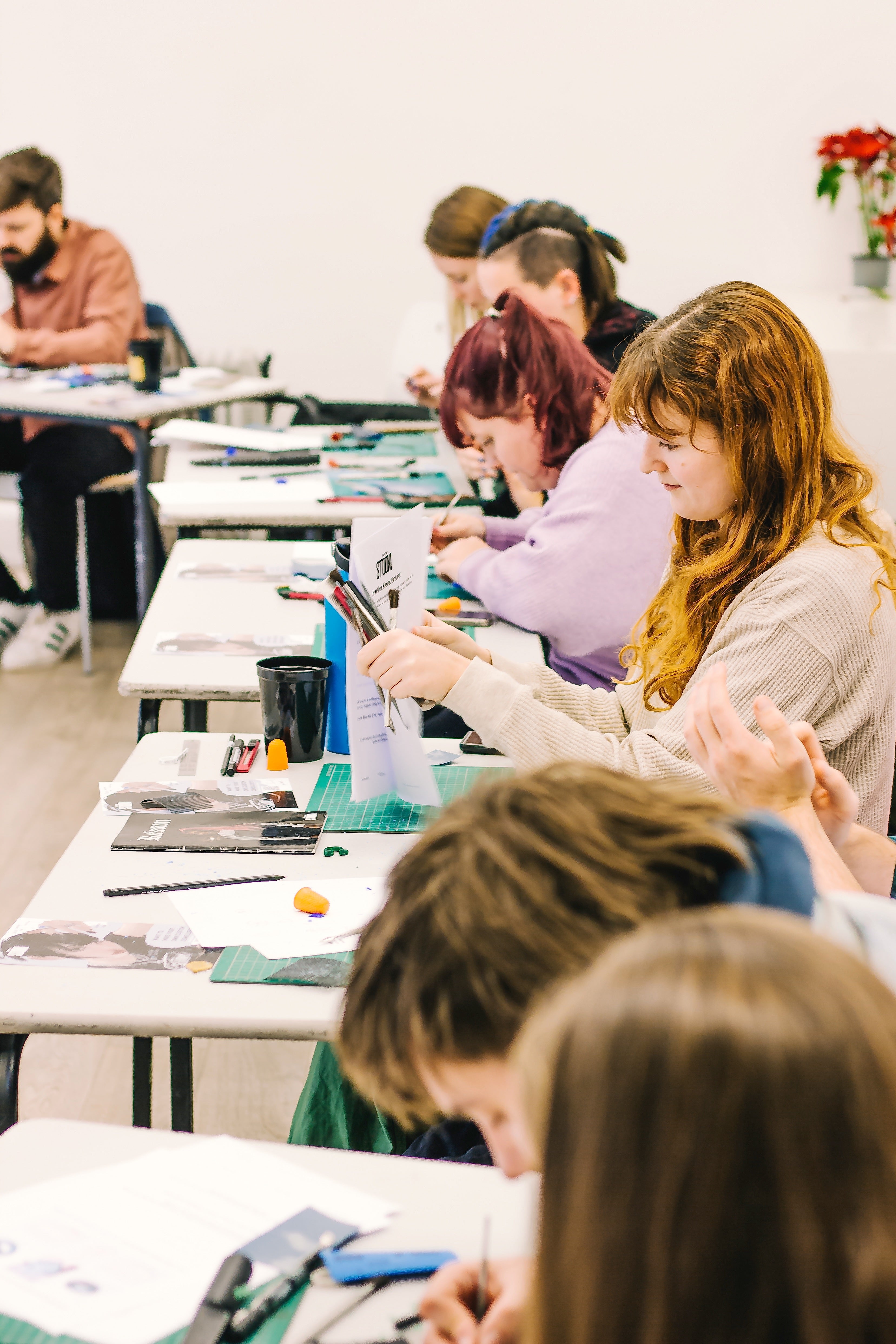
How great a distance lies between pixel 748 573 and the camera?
1.43m

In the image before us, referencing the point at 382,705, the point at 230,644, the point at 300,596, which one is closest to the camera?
the point at 382,705

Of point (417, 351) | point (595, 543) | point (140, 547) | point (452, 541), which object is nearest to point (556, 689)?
point (595, 543)

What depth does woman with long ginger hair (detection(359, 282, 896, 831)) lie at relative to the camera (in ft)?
4.45

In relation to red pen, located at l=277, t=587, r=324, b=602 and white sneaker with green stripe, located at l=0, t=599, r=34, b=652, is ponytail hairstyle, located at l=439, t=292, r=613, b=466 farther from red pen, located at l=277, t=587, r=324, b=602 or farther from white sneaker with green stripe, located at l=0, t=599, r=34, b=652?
white sneaker with green stripe, located at l=0, t=599, r=34, b=652

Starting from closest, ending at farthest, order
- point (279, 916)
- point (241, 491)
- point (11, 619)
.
Result: 1. point (279, 916)
2. point (241, 491)
3. point (11, 619)

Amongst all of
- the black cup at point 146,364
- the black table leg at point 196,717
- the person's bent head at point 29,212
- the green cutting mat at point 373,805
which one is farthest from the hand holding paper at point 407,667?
the person's bent head at point 29,212

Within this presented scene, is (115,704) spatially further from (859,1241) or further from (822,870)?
(859,1241)

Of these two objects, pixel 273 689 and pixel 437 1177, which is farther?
pixel 273 689

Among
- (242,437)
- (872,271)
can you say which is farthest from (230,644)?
(872,271)

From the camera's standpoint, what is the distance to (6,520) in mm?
4465

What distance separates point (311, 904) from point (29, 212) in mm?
3548

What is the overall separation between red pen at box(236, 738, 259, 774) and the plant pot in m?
3.71

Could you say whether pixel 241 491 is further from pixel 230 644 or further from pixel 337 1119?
pixel 337 1119

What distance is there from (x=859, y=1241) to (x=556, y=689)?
1376 mm
